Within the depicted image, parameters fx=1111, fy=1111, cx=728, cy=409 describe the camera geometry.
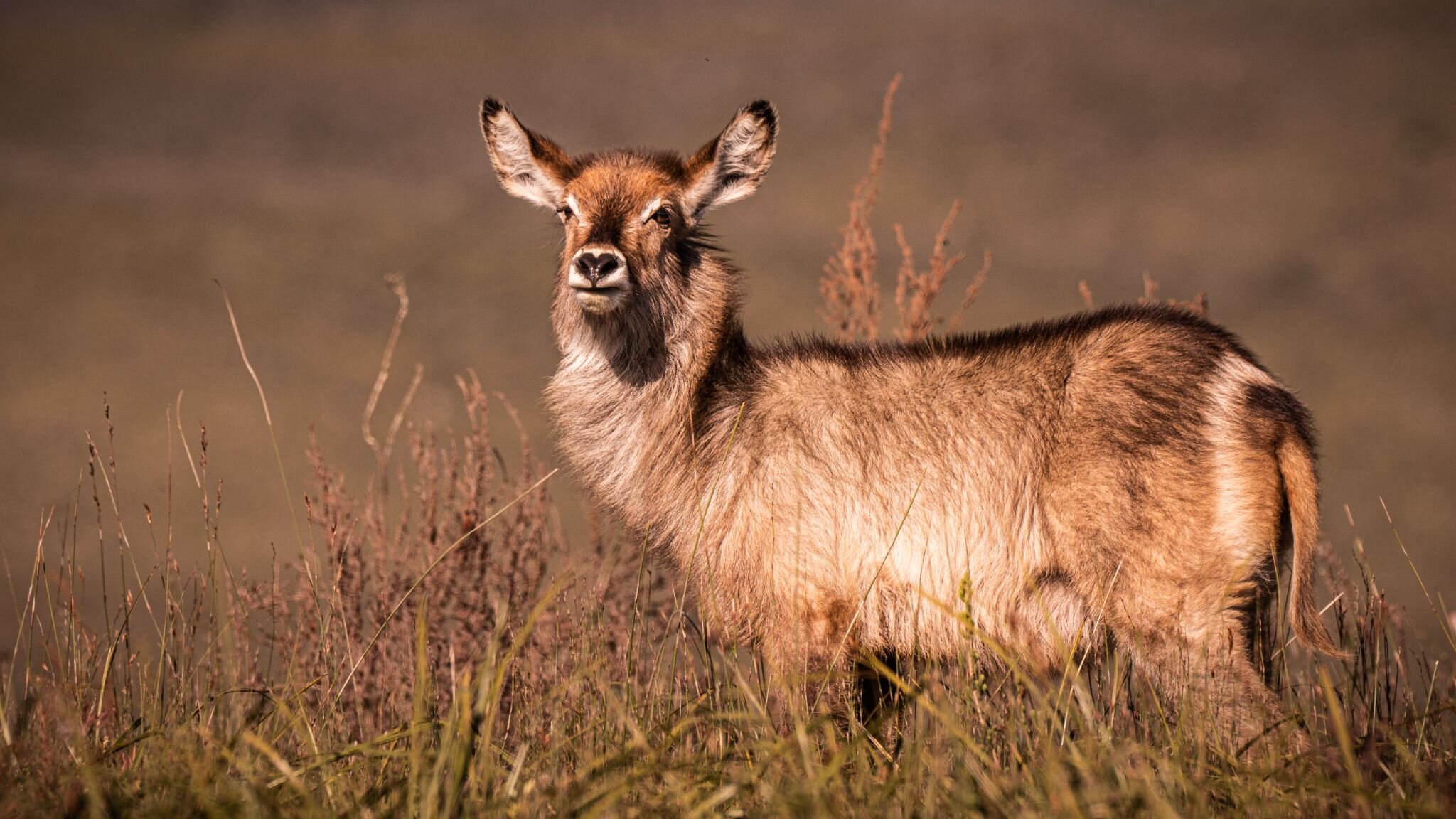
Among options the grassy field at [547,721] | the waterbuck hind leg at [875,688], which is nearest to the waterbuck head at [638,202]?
the grassy field at [547,721]

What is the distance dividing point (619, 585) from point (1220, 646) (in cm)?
297

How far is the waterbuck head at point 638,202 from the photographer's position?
423 centimetres

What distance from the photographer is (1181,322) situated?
3.97 meters

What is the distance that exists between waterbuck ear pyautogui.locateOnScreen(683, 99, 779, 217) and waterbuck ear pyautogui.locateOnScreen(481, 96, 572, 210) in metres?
0.55

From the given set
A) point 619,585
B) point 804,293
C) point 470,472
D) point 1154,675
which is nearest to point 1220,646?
point 1154,675

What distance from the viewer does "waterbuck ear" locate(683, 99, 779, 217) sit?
446 cm

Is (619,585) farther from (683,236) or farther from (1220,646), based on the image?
(1220,646)

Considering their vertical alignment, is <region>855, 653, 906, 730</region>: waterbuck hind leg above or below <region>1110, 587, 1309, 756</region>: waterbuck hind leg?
below

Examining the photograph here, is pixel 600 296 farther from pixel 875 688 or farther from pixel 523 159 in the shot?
pixel 875 688

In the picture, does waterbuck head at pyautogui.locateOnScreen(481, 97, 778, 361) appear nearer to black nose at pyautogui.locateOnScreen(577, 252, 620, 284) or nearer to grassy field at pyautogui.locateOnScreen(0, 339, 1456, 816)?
black nose at pyautogui.locateOnScreen(577, 252, 620, 284)

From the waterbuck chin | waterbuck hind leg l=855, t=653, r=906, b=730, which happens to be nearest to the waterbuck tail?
the waterbuck chin

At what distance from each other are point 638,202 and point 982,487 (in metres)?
1.70

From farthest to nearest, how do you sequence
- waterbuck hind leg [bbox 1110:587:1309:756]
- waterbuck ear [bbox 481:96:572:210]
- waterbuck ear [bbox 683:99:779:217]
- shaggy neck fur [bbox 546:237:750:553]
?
waterbuck ear [bbox 481:96:572:210], waterbuck ear [bbox 683:99:779:217], shaggy neck fur [bbox 546:237:750:553], waterbuck hind leg [bbox 1110:587:1309:756]

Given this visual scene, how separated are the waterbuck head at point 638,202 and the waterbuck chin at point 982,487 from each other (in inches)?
0.9
